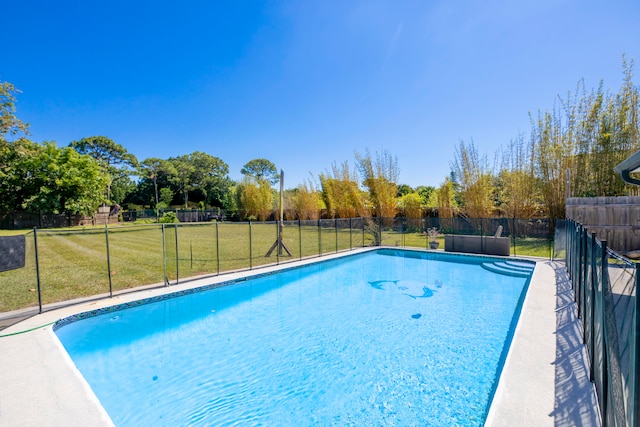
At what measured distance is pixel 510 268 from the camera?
9.30 metres

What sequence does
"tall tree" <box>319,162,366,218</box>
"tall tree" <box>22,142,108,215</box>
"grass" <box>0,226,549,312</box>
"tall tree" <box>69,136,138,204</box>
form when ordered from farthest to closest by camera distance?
"tall tree" <box>69,136,138,204</box>, "tall tree" <box>22,142,108,215</box>, "tall tree" <box>319,162,366,218</box>, "grass" <box>0,226,549,312</box>

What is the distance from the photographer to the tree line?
36.4 ft

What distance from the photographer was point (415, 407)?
124 inches

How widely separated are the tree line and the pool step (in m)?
4.67

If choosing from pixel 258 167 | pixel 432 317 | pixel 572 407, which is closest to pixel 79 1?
pixel 432 317

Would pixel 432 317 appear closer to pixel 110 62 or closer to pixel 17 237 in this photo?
pixel 17 237

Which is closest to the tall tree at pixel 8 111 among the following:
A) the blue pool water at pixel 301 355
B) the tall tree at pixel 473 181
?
the blue pool water at pixel 301 355

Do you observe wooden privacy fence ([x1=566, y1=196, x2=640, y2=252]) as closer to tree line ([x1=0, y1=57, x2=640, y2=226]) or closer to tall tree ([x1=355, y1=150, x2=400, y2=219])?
tree line ([x1=0, y1=57, x2=640, y2=226])

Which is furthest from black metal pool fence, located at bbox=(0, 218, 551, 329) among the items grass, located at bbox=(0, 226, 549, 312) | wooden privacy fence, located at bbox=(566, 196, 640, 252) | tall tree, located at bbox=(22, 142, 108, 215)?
tall tree, located at bbox=(22, 142, 108, 215)

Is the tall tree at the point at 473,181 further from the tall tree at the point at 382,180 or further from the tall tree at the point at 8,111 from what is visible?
the tall tree at the point at 8,111

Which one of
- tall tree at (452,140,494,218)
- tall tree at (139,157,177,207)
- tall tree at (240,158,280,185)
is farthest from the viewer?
tall tree at (240,158,280,185)

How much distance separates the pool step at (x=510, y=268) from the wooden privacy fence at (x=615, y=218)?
2.23 meters

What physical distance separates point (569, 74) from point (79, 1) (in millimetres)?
16161

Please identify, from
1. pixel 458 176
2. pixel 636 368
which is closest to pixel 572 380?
pixel 636 368
